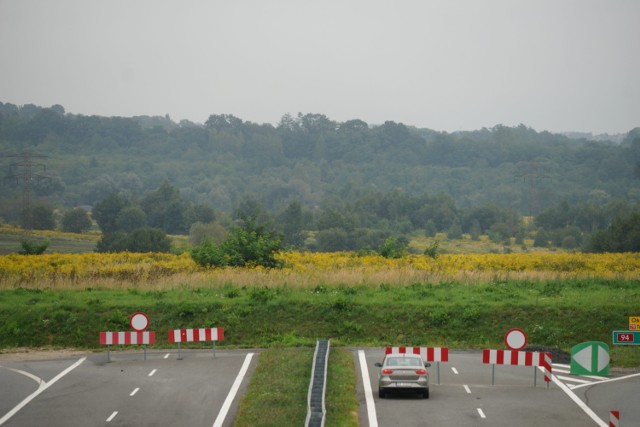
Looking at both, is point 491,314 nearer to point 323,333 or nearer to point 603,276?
point 323,333

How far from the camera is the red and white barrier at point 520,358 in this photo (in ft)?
91.2

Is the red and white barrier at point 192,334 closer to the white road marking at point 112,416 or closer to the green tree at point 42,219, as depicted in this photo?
the white road marking at point 112,416

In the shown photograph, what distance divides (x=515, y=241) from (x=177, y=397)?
118289 millimetres

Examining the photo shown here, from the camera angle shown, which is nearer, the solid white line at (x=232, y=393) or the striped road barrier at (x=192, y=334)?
the solid white line at (x=232, y=393)

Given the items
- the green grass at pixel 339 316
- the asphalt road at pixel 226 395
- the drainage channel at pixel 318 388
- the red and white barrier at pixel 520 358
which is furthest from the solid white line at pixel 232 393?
the red and white barrier at pixel 520 358

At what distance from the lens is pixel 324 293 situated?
43.1m

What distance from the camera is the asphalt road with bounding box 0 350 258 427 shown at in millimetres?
24609

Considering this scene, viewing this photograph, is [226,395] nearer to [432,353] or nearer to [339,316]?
[432,353]

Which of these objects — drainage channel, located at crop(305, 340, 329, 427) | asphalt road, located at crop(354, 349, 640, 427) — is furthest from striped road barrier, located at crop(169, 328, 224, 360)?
asphalt road, located at crop(354, 349, 640, 427)

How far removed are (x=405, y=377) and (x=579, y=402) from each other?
4893 mm

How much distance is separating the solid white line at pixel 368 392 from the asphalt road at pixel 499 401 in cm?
3

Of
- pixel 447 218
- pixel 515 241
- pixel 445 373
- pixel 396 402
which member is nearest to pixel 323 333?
pixel 445 373

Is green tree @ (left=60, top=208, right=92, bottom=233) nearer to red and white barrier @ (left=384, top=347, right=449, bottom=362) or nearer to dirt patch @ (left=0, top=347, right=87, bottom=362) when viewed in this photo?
dirt patch @ (left=0, top=347, right=87, bottom=362)

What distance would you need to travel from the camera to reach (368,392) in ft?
90.7
